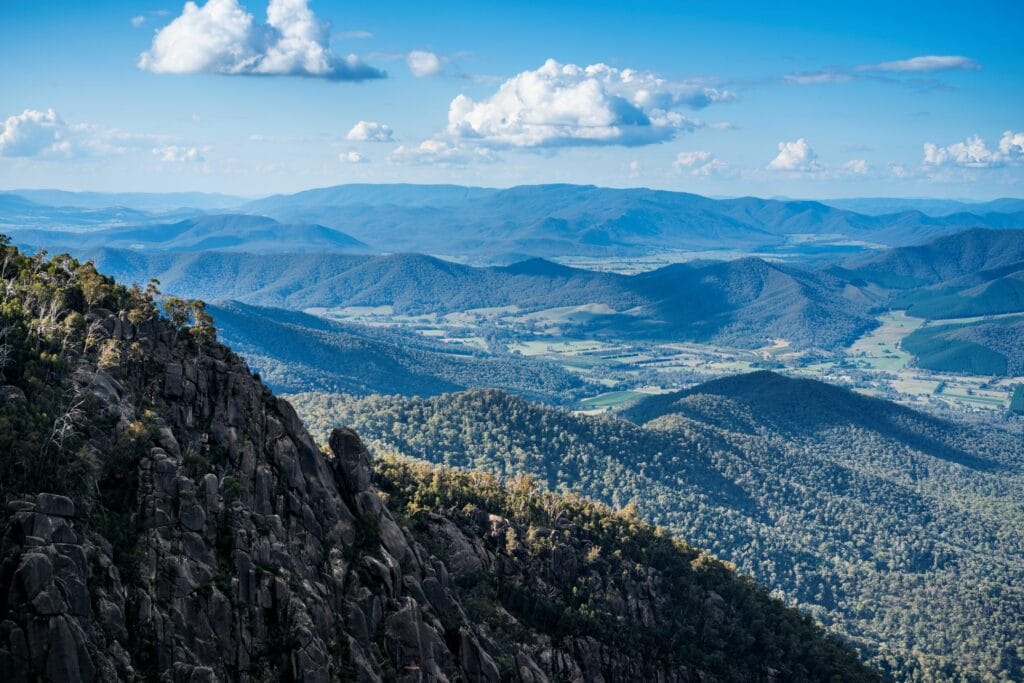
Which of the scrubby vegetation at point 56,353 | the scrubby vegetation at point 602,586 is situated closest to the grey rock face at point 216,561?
the scrubby vegetation at point 56,353

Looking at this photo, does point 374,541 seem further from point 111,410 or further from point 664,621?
point 664,621

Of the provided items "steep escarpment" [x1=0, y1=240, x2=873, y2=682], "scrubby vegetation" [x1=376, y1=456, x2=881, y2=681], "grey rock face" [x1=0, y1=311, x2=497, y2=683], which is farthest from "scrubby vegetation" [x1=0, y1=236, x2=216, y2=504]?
"scrubby vegetation" [x1=376, y1=456, x2=881, y2=681]

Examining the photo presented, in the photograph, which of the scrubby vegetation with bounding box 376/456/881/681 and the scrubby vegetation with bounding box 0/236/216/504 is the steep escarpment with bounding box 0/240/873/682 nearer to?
the scrubby vegetation with bounding box 0/236/216/504

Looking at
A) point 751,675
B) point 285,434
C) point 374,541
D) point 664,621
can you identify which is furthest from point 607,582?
point 285,434

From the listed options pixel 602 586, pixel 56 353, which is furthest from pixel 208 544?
pixel 602 586

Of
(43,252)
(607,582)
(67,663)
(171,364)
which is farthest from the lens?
(607,582)

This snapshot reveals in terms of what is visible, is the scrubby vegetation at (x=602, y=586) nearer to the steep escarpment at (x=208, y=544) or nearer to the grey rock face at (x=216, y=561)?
the steep escarpment at (x=208, y=544)

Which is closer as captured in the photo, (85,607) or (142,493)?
(85,607)

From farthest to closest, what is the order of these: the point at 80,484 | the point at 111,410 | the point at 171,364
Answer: the point at 171,364 → the point at 111,410 → the point at 80,484
